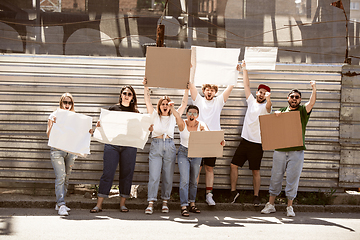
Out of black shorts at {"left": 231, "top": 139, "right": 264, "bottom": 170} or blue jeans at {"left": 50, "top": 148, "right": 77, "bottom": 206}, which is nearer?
blue jeans at {"left": 50, "top": 148, "right": 77, "bottom": 206}

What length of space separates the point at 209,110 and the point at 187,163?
3.78 ft

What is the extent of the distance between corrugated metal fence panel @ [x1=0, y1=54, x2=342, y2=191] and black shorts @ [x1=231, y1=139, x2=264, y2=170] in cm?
44

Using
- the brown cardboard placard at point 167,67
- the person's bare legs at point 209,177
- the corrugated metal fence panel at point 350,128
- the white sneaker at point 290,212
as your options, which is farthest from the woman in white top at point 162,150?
the corrugated metal fence panel at point 350,128

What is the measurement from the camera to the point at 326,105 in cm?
711

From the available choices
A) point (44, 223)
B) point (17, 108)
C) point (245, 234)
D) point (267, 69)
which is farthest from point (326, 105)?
point (17, 108)

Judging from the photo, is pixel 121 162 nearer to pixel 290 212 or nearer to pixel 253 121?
pixel 253 121

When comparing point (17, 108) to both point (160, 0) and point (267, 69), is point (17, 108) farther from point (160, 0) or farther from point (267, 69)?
point (267, 69)

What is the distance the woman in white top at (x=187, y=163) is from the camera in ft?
19.4

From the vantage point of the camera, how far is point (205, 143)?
5770 mm

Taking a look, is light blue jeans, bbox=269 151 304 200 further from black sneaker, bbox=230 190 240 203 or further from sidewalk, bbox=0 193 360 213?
black sneaker, bbox=230 190 240 203

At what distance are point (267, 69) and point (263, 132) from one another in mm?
1575

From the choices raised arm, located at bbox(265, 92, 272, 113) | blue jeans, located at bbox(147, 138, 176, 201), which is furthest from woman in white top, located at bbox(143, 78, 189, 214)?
raised arm, located at bbox(265, 92, 272, 113)

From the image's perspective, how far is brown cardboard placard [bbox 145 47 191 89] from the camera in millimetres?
5891

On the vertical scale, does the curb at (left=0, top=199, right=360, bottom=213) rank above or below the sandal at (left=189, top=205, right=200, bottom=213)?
below
